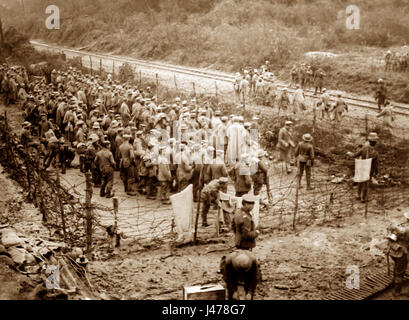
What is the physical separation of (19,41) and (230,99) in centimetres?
2399

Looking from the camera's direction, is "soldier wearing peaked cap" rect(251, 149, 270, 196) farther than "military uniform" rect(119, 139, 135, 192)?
No

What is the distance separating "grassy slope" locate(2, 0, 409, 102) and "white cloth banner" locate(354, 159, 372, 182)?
10838 millimetres

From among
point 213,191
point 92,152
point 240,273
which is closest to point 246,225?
point 240,273

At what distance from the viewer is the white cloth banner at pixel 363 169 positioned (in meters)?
10.6

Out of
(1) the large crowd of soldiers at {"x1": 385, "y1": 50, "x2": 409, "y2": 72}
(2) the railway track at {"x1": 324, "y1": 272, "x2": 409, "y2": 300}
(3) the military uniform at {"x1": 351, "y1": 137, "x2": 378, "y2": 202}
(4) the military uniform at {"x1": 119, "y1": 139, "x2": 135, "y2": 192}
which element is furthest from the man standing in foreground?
(1) the large crowd of soldiers at {"x1": 385, "y1": 50, "x2": 409, "y2": 72}

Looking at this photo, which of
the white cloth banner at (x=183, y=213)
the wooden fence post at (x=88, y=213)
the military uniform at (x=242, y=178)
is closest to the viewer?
the wooden fence post at (x=88, y=213)

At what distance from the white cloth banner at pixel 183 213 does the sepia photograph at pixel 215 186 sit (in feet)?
0.10

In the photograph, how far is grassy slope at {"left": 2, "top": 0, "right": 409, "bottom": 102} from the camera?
1011 inches

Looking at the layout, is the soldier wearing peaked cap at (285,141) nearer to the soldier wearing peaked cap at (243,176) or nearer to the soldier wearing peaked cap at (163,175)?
the soldier wearing peaked cap at (243,176)

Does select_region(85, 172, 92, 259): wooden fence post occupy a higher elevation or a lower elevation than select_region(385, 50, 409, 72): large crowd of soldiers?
lower

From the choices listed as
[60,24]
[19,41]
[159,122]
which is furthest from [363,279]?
[60,24]

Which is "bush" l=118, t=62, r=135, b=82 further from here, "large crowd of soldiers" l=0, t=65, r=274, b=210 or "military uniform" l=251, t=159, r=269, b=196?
"military uniform" l=251, t=159, r=269, b=196

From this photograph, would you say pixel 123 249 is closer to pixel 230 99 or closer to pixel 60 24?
pixel 230 99

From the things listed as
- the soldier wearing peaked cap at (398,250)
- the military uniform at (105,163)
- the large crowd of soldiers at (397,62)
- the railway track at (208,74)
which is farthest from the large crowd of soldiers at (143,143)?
the large crowd of soldiers at (397,62)
